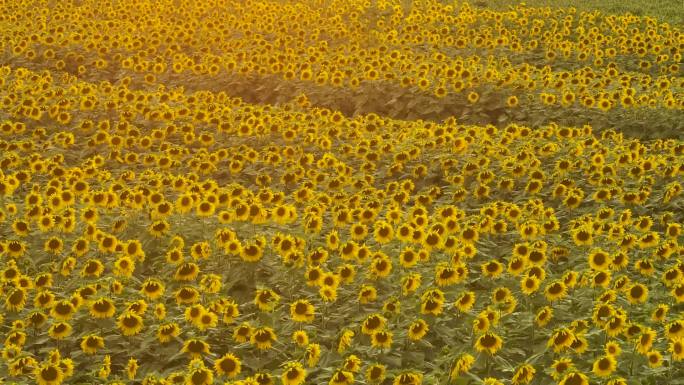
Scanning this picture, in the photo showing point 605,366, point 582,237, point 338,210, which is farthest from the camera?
point 338,210

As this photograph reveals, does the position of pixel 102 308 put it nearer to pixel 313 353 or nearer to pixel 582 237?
pixel 313 353

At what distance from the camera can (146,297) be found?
271 inches

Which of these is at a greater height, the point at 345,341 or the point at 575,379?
the point at 575,379

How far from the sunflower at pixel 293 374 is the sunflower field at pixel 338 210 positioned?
2cm

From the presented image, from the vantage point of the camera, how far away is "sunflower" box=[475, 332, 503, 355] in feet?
19.0

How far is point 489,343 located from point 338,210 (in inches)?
121

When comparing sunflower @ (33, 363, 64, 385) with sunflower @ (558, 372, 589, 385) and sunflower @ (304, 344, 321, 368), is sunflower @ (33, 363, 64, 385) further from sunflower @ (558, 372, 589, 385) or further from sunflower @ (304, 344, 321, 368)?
sunflower @ (558, 372, 589, 385)

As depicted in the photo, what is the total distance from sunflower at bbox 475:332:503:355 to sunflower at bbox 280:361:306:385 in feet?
4.11

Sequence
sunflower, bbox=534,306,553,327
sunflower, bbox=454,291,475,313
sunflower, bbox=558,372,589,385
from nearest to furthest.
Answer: sunflower, bbox=558,372,589,385
sunflower, bbox=534,306,553,327
sunflower, bbox=454,291,475,313

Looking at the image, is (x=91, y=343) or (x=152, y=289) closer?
(x=91, y=343)

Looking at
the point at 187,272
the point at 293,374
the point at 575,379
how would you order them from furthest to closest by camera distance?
the point at 187,272
the point at 293,374
the point at 575,379

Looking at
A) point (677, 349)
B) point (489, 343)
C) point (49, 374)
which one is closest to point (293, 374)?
point (489, 343)

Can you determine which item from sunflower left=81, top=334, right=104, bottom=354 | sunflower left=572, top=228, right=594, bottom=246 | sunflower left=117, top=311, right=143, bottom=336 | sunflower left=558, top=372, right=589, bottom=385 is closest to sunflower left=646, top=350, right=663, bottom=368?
sunflower left=558, top=372, right=589, bottom=385

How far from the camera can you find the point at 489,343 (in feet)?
19.1
